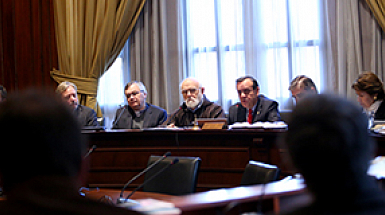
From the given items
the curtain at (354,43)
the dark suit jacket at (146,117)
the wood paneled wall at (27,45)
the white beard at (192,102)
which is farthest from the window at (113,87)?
the curtain at (354,43)

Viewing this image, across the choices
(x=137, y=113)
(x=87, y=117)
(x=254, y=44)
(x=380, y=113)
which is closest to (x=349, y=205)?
(x=380, y=113)

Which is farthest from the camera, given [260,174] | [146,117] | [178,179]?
[146,117]

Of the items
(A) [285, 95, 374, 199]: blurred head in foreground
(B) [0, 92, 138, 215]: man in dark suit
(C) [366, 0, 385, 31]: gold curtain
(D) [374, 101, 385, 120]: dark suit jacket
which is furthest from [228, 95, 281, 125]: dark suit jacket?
(B) [0, 92, 138, 215]: man in dark suit

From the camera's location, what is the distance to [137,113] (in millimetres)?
5465

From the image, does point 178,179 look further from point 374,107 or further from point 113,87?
point 113,87

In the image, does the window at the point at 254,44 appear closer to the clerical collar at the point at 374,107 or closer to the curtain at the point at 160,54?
the curtain at the point at 160,54

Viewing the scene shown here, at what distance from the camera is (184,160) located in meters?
2.99

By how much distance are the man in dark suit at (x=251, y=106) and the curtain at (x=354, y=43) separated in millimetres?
1484

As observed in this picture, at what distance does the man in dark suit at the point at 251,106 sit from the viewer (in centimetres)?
479

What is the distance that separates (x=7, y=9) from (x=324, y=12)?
5384mm

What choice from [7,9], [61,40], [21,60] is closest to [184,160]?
[61,40]

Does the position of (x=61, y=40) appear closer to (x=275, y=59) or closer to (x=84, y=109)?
(x=84, y=109)

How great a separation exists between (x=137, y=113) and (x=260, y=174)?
10.7 ft

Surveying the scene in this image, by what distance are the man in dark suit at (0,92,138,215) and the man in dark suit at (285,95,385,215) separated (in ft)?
1.70
